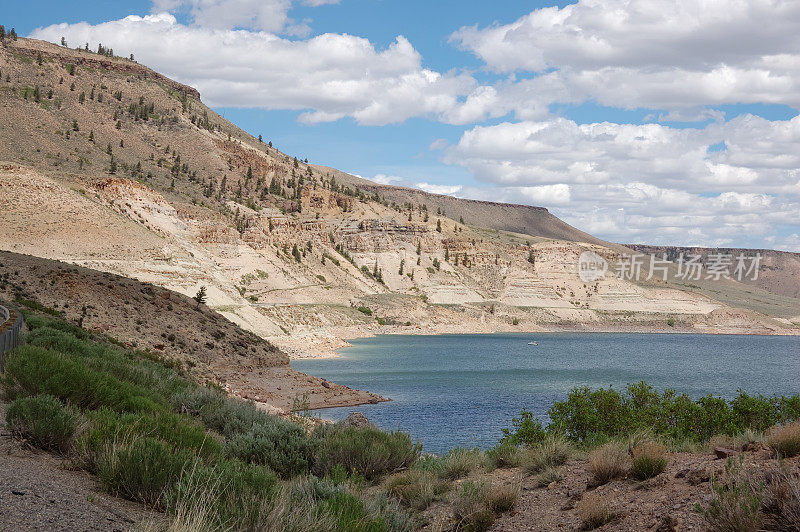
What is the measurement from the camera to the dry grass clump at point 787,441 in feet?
31.8

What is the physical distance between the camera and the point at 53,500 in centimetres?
663

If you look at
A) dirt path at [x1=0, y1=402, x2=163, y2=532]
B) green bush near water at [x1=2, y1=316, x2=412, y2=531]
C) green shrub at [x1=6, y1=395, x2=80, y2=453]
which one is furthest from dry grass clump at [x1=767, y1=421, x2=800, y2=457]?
green shrub at [x1=6, y1=395, x2=80, y2=453]

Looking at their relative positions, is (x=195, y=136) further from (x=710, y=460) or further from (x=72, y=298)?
(x=710, y=460)

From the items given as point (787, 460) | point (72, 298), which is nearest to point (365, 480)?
point (787, 460)

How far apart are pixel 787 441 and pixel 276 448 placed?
8.54m

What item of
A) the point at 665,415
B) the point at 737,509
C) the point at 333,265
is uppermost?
the point at 737,509

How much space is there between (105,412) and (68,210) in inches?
2370

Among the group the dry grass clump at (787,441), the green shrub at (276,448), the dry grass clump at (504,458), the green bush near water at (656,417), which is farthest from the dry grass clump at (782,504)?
the green shrub at (276,448)

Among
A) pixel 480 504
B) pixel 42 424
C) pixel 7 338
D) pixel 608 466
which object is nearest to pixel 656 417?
pixel 608 466

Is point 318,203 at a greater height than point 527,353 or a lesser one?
greater

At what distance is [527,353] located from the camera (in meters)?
70.6

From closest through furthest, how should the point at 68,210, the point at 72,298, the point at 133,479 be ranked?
the point at 133,479 → the point at 72,298 → the point at 68,210

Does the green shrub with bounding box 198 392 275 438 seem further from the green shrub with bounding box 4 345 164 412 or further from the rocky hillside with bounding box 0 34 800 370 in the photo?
the rocky hillside with bounding box 0 34 800 370

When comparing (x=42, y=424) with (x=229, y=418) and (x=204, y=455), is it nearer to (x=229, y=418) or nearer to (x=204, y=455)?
(x=204, y=455)
